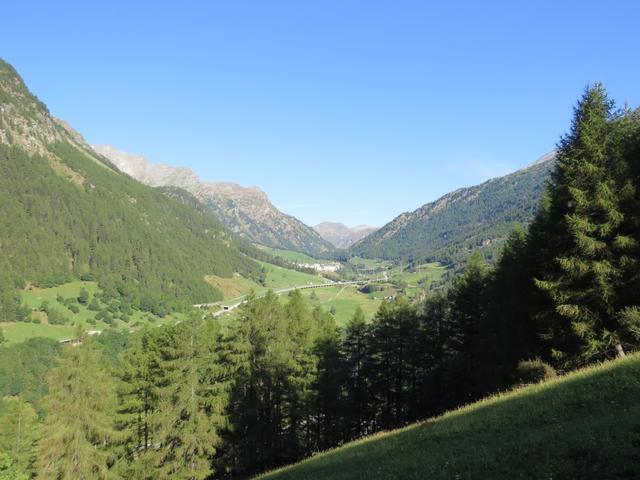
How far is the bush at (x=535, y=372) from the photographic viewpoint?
24759 mm

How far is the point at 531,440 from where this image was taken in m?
14.3

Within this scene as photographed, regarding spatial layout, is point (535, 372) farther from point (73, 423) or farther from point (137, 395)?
point (137, 395)

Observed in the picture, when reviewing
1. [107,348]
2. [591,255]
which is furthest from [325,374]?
[107,348]

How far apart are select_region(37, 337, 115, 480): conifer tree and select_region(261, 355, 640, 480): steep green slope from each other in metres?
21.6

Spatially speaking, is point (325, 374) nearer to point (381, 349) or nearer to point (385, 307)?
point (381, 349)

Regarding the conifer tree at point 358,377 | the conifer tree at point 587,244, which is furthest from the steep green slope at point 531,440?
the conifer tree at point 358,377

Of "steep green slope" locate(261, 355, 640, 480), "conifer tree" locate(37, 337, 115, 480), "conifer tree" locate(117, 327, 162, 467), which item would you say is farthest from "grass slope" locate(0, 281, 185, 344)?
"steep green slope" locate(261, 355, 640, 480)

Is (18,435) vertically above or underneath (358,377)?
above

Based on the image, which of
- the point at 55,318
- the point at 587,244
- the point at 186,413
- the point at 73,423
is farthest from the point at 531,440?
the point at 55,318

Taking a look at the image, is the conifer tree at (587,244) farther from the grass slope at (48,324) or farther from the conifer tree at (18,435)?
the grass slope at (48,324)

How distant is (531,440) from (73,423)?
3591 cm

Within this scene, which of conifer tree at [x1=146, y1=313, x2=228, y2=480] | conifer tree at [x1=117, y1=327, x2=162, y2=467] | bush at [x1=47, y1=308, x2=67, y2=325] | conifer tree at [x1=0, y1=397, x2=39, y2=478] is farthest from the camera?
bush at [x1=47, y1=308, x2=67, y2=325]

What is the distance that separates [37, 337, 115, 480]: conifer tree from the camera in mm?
35500

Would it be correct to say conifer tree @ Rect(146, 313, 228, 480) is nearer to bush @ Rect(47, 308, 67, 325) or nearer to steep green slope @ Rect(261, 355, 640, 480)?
steep green slope @ Rect(261, 355, 640, 480)
